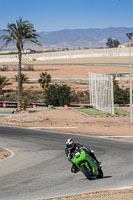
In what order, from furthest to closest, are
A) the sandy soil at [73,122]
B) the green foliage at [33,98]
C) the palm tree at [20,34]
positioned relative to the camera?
the green foliage at [33,98] → the palm tree at [20,34] → the sandy soil at [73,122]

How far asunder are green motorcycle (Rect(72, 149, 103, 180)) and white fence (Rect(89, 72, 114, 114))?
29.9 meters

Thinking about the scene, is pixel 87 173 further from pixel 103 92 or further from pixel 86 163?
pixel 103 92

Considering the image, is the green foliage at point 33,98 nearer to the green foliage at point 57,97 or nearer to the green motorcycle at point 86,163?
the green foliage at point 57,97

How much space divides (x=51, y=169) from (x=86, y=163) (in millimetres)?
3605

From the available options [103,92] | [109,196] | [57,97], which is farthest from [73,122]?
[109,196]

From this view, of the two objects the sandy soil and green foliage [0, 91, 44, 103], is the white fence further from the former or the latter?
green foliage [0, 91, 44, 103]

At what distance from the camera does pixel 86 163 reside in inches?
525

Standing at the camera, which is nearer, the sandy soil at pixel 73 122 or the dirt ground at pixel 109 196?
the dirt ground at pixel 109 196

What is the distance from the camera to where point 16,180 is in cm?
1483

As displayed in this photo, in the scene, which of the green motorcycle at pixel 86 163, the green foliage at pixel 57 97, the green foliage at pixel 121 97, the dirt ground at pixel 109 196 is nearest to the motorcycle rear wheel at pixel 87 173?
the green motorcycle at pixel 86 163

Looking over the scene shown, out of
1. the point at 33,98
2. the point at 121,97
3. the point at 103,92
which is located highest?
the point at 103,92

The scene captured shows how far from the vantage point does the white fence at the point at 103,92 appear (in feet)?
145

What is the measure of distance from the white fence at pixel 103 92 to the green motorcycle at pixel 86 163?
98.0 feet

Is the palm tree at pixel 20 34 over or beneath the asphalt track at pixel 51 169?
over
